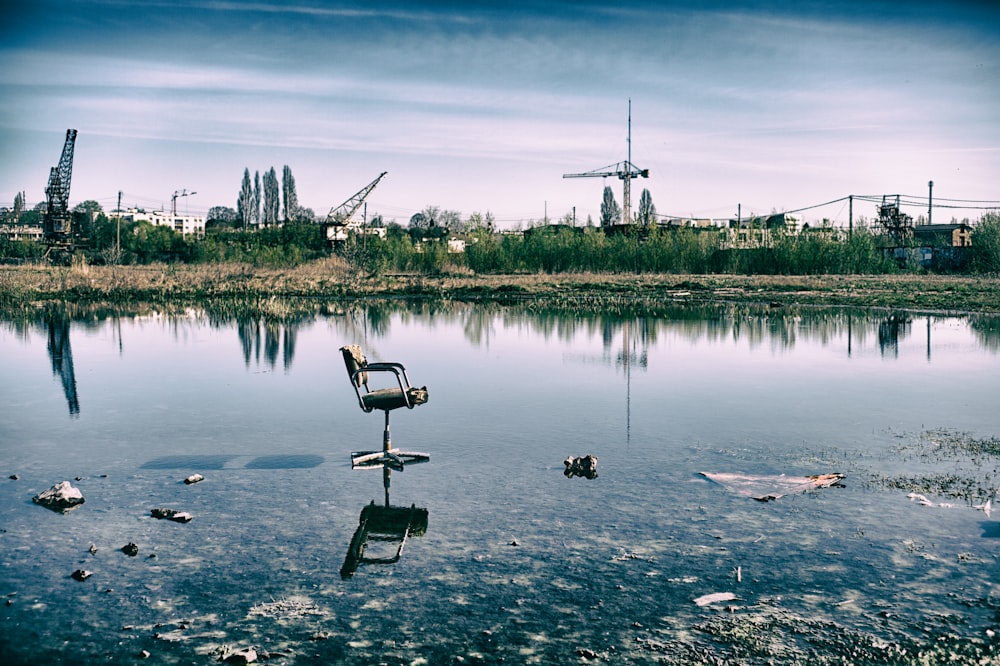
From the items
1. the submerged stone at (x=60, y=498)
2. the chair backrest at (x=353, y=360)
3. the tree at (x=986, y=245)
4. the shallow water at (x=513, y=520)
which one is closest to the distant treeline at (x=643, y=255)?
the tree at (x=986, y=245)

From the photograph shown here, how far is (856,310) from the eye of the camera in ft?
98.0

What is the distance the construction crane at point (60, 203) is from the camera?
247ft

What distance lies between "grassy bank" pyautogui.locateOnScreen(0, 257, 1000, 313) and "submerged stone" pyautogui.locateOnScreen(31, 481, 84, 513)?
27.2 metres

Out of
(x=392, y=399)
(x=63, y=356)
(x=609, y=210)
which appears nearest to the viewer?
(x=392, y=399)

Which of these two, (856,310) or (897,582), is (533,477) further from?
(856,310)

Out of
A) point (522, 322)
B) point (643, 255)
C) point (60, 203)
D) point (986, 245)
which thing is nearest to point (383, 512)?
point (522, 322)

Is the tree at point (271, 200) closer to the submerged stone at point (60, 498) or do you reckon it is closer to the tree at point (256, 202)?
the tree at point (256, 202)

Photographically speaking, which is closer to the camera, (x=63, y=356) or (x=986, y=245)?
(x=63, y=356)

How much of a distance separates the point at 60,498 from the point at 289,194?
121203mm

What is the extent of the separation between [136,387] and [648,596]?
34.8ft

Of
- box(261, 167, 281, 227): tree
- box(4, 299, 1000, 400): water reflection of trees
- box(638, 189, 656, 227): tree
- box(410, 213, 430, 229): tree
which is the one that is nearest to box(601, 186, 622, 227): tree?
box(638, 189, 656, 227): tree

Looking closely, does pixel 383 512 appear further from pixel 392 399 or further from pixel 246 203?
pixel 246 203

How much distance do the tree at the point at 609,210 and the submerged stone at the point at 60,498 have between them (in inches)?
4417

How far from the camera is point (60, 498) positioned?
7270mm
